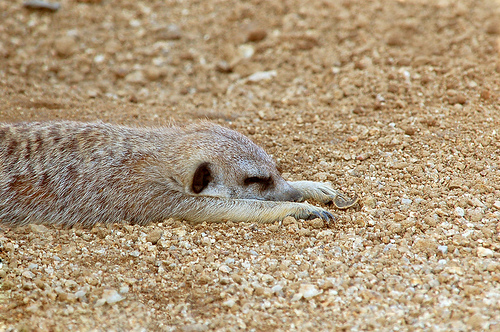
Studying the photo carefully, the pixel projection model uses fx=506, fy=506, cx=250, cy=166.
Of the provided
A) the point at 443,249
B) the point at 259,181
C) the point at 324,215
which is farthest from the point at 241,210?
the point at 443,249

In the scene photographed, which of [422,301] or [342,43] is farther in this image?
[342,43]

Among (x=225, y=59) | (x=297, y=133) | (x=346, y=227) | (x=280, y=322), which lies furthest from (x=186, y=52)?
(x=280, y=322)

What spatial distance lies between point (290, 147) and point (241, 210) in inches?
38.4

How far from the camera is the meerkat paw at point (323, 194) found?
3.54 m

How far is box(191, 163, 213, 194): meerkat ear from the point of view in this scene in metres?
3.53

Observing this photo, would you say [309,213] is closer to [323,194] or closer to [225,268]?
[323,194]

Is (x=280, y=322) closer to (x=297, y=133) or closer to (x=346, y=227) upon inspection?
(x=346, y=227)

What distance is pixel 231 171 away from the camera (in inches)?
140

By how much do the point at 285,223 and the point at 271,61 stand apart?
2766 millimetres

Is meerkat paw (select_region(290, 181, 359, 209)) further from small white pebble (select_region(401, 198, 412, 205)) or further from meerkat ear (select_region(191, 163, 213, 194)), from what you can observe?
meerkat ear (select_region(191, 163, 213, 194))

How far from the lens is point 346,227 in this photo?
129 inches

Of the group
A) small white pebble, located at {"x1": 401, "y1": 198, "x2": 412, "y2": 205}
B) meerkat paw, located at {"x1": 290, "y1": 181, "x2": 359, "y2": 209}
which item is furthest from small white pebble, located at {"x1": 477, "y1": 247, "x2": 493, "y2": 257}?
meerkat paw, located at {"x1": 290, "y1": 181, "x2": 359, "y2": 209}

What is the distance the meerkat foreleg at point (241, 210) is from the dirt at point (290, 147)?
0.28ft

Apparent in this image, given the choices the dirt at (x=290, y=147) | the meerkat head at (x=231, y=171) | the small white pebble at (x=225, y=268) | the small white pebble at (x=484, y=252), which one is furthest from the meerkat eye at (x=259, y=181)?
the small white pebble at (x=484, y=252)
